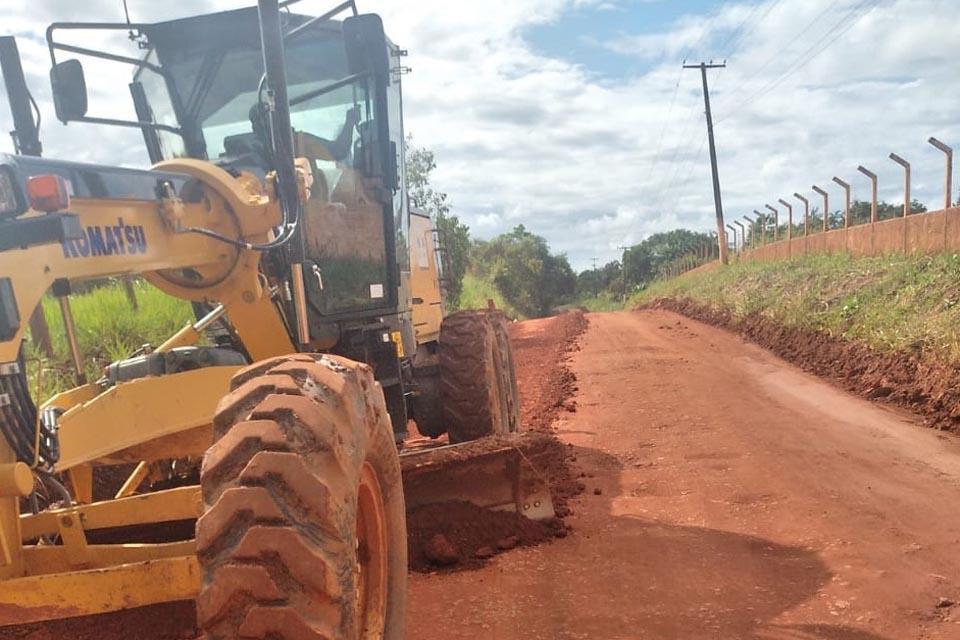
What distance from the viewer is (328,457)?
107 inches

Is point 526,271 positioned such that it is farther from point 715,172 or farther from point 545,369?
point 545,369

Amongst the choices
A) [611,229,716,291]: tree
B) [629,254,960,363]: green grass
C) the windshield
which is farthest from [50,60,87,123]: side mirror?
[611,229,716,291]: tree

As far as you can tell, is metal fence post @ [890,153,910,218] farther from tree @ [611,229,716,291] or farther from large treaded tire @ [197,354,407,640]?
tree @ [611,229,716,291]

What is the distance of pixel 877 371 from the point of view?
11805mm

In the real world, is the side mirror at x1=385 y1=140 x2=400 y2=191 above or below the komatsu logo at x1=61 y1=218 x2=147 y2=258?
above

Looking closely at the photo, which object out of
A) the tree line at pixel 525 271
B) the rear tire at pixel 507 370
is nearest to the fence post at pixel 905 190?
the rear tire at pixel 507 370

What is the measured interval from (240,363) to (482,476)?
1717 millimetres

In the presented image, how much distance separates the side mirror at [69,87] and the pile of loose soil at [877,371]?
321 inches

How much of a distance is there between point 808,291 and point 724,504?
44.2 feet

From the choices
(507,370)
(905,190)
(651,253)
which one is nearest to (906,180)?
(905,190)

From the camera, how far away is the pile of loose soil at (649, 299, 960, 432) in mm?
9555

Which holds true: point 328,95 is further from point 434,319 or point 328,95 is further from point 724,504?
point 724,504

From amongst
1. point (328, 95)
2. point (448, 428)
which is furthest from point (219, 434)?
point (448, 428)

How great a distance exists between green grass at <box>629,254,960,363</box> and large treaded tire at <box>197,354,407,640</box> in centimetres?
920
